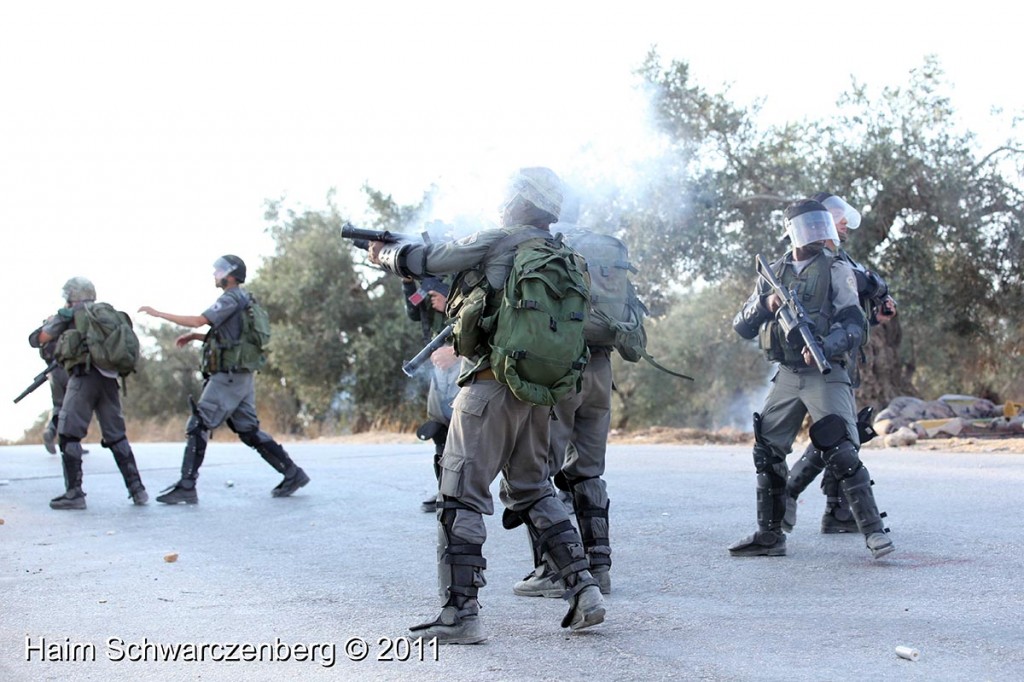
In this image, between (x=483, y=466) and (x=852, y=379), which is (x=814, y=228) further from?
(x=483, y=466)

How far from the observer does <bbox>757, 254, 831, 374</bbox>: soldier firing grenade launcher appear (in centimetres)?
583

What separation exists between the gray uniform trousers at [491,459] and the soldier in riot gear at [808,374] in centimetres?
187

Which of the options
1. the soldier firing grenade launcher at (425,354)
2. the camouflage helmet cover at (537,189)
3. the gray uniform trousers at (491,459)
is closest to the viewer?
the gray uniform trousers at (491,459)

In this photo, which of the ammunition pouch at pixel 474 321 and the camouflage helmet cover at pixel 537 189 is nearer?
the ammunition pouch at pixel 474 321

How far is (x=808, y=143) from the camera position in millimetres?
18844

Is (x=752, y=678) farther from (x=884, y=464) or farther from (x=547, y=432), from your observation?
(x=884, y=464)

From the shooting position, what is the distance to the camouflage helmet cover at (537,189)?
15.3 feet

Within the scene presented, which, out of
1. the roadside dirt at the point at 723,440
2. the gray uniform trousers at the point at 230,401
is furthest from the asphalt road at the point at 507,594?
the roadside dirt at the point at 723,440

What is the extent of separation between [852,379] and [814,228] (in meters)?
0.81

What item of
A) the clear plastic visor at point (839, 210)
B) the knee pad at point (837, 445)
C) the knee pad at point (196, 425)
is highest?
the clear plastic visor at point (839, 210)

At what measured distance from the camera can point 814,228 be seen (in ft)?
20.2

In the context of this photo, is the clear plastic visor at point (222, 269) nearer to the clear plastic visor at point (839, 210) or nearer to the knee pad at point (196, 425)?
the knee pad at point (196, 425)

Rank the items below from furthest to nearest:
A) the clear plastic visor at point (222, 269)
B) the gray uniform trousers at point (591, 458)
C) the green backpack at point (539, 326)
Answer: the clear plastic visor at point (222, 269) < the gray uniform trousers at point (591, 458) < the green backpack at point (539, 326)

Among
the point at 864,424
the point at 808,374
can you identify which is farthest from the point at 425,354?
the point at 864,424
